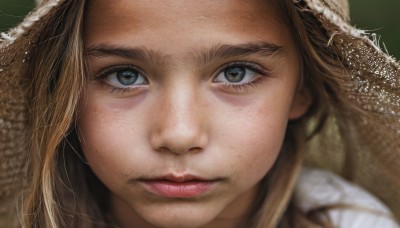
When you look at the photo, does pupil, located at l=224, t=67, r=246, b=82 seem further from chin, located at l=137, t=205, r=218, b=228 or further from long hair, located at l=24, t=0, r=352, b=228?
chin, located at l=137, t=205, r=218, b=228

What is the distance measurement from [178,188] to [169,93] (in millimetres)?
203

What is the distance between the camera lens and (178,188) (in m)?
1.65

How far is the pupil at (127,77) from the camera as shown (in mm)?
1663

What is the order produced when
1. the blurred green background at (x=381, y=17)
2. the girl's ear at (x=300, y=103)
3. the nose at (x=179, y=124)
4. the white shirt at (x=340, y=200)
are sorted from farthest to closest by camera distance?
1. the blurred green background at (x=381, y=17)
2. the white shirt at (x=340, y=200)
3. the girl's ear at (x=300, y=103)
4. the nose at (x=179, y=124)

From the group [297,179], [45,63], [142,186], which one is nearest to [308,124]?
[297,179]

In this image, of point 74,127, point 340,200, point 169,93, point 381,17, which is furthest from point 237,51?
point 381,17

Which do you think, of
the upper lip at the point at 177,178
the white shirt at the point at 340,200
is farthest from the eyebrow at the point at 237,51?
the white shirt at the point at 340,200

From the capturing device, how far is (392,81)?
1.68 m

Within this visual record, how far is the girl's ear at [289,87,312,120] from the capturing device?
191 centimetres

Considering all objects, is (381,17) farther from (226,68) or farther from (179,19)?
(179,19)

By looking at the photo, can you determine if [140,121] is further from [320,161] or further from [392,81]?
[320,161]

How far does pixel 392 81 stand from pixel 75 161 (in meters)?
0.77

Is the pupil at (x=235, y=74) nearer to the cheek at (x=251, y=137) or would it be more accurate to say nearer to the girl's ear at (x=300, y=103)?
the cheek at (x=251, y=137)

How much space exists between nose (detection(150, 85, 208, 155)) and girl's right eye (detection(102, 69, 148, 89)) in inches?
3.1
